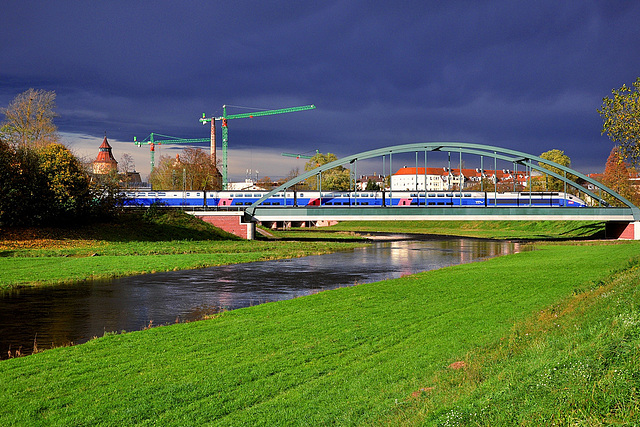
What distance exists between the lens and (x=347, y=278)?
116ft

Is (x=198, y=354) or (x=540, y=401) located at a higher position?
(x=540, y=401)

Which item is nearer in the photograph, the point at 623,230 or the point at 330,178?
the point at 623,230

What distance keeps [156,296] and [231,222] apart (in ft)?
158

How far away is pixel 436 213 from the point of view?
242 ft

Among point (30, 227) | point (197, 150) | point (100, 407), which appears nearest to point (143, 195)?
point (30, 227)

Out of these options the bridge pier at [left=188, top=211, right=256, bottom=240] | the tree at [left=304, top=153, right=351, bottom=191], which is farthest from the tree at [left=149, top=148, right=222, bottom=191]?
the bridge pier at [left=188, top=211, right=256, bottom=240]

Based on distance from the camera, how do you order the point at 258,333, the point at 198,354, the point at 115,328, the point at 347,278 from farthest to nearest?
1. the point at 347,278
2. the point at 115,328
3. the point at 258,333
4. the point at 198,354

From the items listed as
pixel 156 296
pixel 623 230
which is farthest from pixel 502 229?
pixel 156 296

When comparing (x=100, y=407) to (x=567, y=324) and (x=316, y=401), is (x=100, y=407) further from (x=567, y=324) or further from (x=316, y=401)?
(x=567, y=324)

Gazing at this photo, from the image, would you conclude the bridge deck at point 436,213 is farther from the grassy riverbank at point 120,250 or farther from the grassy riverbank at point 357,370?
the grassy riverbank at point 357,370

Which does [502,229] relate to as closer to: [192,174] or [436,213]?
[436,213]

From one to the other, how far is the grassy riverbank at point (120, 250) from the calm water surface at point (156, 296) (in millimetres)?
2956

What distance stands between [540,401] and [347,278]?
2816 centimetres

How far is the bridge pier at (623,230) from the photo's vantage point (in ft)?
250
